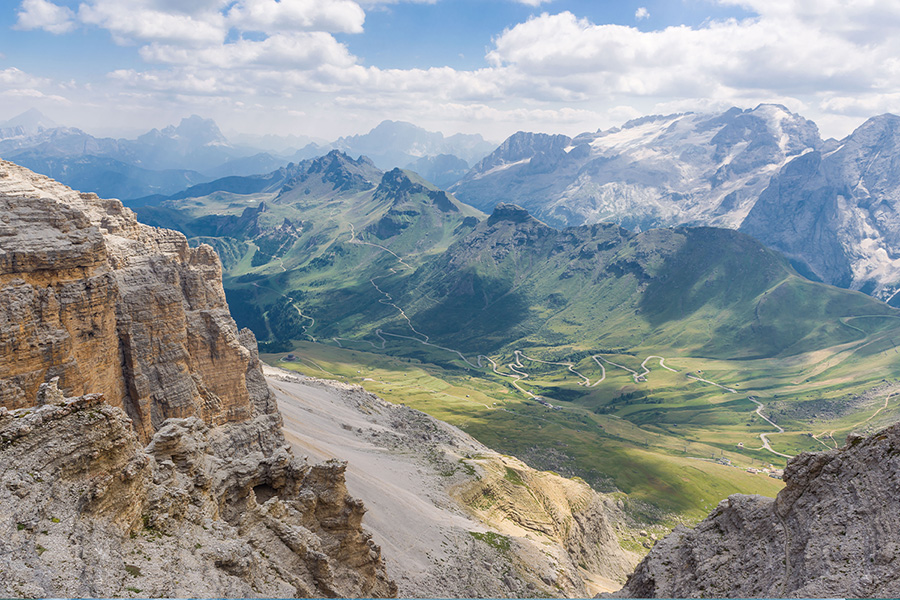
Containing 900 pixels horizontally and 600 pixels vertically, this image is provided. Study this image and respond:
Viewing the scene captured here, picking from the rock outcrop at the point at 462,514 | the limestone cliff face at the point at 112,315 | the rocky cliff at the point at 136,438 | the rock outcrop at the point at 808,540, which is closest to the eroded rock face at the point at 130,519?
the rocky cliff at the point at 136,438

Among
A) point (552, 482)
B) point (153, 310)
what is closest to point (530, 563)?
point (552, 482)

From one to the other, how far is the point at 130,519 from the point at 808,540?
4543 centimetres

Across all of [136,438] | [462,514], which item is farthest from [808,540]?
[462,514]

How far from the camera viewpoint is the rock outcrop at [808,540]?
37938 mm

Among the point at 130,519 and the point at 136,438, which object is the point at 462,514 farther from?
the point at 130,519

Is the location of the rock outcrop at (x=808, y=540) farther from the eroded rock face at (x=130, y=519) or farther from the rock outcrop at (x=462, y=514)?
the eroded rock face at (x=130, y=519)

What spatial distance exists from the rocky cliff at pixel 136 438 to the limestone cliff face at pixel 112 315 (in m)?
0.15

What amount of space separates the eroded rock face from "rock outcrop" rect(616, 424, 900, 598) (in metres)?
30.4

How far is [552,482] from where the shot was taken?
125 metres

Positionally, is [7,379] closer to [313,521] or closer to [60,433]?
[60,433]

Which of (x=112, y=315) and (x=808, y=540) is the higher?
(x=112, y=315)

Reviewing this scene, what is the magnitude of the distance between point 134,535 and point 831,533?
150 feet

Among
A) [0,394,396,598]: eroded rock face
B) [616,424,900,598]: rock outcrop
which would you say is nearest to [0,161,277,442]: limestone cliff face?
[0,394,396,598]: eroded rock face

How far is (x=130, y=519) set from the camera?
3181 cm
